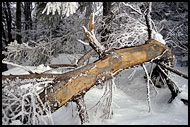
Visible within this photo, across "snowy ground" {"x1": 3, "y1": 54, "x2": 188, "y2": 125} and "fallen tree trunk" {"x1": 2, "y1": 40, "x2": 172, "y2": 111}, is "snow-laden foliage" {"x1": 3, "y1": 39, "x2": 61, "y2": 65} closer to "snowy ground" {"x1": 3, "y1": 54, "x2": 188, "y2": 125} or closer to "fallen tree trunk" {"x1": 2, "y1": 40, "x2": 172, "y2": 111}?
"snowy ground" {"x1": 3, "y1": 54, "x2": 188, "y2": 125}

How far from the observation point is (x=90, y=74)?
Result: 8.08 ft

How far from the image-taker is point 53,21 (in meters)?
5.52

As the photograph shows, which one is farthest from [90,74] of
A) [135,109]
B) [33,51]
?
[33,51]

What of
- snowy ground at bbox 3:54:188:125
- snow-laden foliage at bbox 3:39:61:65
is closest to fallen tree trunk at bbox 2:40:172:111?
snowy ground at bbox 3:54:188:125

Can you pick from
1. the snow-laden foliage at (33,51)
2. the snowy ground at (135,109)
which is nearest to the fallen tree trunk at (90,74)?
the snowy ground at (135,109)

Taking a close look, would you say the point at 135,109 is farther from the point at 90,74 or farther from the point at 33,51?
the point at 33,51

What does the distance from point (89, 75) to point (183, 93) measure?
2592mm

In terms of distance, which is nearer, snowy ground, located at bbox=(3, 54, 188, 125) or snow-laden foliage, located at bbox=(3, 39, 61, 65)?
snowy ground, located at bbox=(3, 54, 188, 125)

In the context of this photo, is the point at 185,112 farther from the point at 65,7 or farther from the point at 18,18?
the point at 18,18

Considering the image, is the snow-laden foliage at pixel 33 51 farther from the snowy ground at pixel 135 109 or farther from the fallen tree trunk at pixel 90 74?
the fallen tree trunk at pixel 90 74

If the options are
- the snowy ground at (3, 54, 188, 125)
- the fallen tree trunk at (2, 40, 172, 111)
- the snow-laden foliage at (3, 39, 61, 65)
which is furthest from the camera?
the snow-laden foliage at (3, 39, 61, 65)

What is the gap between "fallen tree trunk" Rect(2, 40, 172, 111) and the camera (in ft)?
7.39

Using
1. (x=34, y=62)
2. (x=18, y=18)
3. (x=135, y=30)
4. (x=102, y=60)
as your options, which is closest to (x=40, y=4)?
(x=34, y=62)

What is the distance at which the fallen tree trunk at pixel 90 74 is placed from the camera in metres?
2.25
